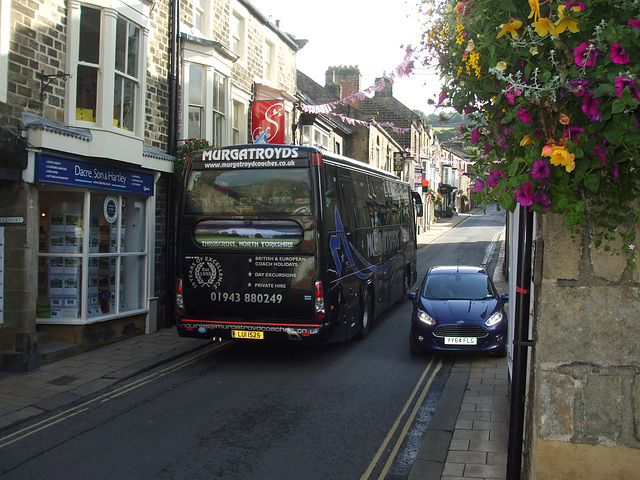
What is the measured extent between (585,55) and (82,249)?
390 inches

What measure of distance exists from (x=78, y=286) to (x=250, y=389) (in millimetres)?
4321

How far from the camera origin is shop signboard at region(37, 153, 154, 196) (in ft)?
31.9

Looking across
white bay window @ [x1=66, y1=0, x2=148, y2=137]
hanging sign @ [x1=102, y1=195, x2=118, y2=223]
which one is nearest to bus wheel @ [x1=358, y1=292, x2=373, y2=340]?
hanging sign @ [x1=102, y1=195, x2=118, y2=223]

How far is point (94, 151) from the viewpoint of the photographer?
10602 millimetres

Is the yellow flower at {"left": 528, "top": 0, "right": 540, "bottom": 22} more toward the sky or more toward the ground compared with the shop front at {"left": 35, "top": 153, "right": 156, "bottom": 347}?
more toward the sky

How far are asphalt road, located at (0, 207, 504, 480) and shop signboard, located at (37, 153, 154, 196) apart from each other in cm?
366

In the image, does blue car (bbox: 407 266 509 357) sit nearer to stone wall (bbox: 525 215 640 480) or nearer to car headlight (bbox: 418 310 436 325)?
car headlight (bbox: 418 310 436 325)

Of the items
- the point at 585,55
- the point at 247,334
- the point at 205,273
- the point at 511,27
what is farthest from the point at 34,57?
the point at 585,55

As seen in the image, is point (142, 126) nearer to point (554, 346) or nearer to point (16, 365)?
point (16, 365)

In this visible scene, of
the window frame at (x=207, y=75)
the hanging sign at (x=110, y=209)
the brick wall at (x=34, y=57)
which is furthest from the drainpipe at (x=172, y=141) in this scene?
the brick wall at (x=34, y=57)

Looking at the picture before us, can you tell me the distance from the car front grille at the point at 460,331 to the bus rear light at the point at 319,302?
6.76 feet

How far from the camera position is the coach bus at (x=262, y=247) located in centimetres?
952

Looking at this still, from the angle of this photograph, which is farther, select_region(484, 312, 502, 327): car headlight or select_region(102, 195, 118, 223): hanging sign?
select_region(102, 195, 118, 223): hanging sign

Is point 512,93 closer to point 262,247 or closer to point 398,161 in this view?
point 262,247
